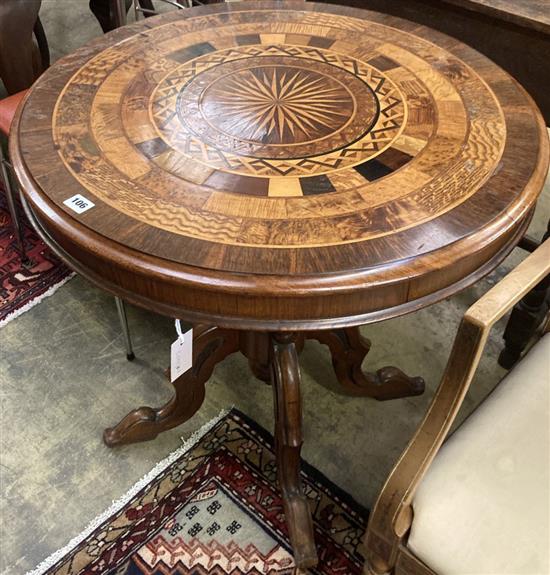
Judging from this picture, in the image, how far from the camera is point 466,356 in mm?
604

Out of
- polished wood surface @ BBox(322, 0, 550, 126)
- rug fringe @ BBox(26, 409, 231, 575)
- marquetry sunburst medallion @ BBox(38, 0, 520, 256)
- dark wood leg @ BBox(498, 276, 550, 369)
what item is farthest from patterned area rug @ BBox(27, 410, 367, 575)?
polished wood surface @ BBox(322, 0, 550, 126)

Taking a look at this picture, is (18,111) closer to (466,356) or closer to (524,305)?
(466,356)

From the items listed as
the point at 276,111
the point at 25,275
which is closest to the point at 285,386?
the point at 276,111

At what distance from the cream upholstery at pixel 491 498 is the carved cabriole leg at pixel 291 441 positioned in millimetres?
323

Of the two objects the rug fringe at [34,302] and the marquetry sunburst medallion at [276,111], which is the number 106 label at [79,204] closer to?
the marquetry sunburst medallion at [276,111]

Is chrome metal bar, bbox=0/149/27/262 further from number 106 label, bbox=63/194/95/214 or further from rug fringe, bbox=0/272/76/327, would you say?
number 106 label, bbox=63/194/95/214

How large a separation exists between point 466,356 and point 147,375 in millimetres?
904

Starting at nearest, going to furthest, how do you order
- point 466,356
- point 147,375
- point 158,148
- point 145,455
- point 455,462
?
point 466,356 < point 455,462 < point 158,148 < point 145,455 < point 147,375

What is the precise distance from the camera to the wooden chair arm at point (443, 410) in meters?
0.59

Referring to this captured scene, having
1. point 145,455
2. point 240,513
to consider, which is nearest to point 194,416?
point 145,455

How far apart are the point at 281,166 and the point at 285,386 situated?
0.38 metres

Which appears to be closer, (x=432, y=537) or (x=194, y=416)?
(x=432, y=537)

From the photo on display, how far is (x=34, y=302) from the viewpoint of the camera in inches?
60.4

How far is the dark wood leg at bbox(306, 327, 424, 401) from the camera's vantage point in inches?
47.5
